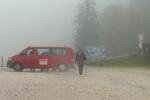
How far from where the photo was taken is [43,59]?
4009 centimetres

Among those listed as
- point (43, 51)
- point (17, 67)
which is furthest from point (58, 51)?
point (17, 67)

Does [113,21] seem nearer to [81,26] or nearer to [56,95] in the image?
[81,26]

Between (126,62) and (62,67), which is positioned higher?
(126,62)

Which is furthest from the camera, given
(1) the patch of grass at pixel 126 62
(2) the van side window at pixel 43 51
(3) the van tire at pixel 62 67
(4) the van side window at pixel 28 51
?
(1) the patch of grass at pixel 126 62

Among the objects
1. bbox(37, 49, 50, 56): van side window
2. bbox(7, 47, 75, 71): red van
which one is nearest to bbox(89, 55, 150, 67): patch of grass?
bbox(7, 47, 75, 71): red van

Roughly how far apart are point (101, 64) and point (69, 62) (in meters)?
16.4

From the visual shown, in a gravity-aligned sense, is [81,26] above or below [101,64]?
above

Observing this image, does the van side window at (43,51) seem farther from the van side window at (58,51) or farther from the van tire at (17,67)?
the van tire at (17,67)

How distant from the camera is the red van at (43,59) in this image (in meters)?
40.0

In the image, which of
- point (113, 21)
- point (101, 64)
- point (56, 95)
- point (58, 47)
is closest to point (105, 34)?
point (113, 21)

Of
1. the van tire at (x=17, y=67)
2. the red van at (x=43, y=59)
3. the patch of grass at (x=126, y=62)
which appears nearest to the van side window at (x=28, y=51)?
the red van at (x=43, y=59)

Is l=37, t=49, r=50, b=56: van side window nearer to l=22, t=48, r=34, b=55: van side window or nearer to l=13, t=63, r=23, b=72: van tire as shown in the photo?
l=22, t=48, r=34, b=55: van side window

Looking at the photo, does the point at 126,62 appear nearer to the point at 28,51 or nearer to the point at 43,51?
the point at 43,51

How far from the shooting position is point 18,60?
4034 cm
